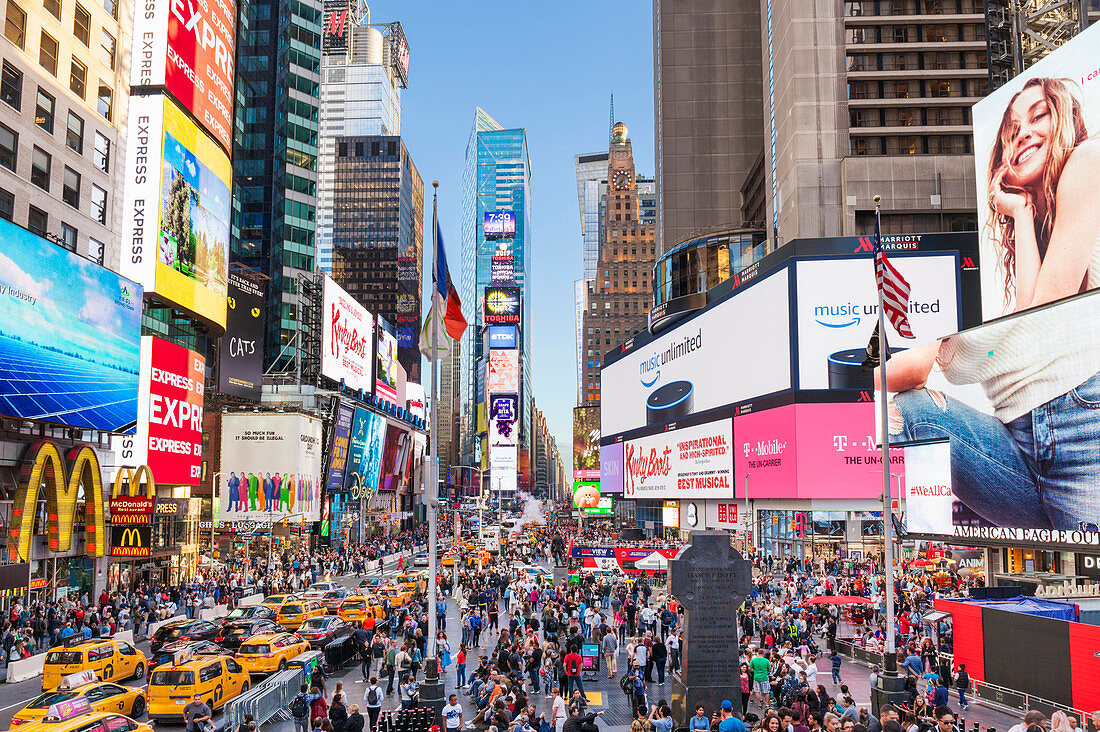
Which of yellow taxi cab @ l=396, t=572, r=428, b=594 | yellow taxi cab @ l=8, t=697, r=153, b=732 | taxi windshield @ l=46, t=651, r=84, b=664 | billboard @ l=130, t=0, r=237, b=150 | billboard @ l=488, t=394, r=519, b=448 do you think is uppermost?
billboard @ l=130, t=0, r=237, b=150

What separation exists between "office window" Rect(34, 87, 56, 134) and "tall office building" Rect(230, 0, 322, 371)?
6022 centimetres

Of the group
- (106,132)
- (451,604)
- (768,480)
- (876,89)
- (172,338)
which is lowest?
(451,604)

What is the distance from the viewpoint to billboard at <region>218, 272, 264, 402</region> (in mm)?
80625

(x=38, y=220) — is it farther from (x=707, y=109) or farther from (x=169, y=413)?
(x=707, y=109)

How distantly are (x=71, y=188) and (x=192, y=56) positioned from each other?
16.5 metres

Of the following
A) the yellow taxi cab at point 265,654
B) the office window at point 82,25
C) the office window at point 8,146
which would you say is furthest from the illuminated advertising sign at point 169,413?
the yellow taxi cab at point 265,654

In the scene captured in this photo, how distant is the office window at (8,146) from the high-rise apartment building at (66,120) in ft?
0.14

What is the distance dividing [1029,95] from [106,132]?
148ft

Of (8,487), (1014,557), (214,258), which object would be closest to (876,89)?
(1014,557)

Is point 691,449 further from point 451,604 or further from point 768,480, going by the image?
point 451,604

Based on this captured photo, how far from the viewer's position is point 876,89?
262ft

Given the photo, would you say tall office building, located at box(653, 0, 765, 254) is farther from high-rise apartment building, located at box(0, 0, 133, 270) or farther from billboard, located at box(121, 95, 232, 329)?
high-rise apartment building, located at box(0, 0, 133, 270)

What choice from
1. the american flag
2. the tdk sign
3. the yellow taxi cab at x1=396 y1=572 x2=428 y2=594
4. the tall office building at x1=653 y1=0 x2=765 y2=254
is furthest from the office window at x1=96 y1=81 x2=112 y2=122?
the tdk sign

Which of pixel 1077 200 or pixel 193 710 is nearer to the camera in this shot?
pixel 193 710
